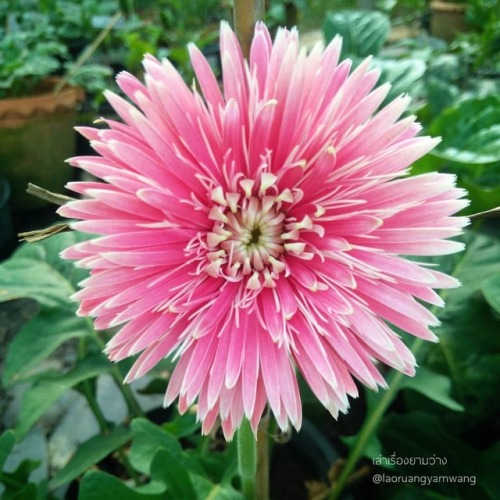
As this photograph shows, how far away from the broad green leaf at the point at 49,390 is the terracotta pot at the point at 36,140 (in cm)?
87

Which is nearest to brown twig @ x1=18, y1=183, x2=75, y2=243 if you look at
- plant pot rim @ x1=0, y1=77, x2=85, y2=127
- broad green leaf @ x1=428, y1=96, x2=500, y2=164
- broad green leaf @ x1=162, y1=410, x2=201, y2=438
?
broad green leaf @ x1=162, y1=410, x2=201, y2=438

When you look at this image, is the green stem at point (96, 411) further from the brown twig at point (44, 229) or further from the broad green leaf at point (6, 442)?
the brown twig at point (44, 229)

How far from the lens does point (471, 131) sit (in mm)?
510

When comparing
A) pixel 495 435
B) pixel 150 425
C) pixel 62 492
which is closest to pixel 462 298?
pixel 495 435

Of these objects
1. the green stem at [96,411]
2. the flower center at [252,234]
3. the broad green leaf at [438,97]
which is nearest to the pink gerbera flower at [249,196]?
the flower center at [252,234]

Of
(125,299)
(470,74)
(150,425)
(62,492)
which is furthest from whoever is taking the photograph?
(470,74)

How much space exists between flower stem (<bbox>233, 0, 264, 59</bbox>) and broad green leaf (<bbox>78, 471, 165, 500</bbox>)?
28cm

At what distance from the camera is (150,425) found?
389mm

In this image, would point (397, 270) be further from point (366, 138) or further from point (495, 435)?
point (495, 435)

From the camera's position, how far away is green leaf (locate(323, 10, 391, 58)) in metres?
0.63

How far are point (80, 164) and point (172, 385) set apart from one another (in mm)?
107

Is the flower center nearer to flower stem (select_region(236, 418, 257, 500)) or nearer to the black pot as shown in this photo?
flower stem (select_region(236, 418, 257, 500))

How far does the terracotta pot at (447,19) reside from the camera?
2131 mm

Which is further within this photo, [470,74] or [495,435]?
[470,74]
